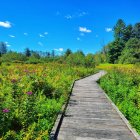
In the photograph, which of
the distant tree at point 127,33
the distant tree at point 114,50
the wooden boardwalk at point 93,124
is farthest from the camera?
the distant tree at point 127,33

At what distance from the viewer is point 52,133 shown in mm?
5277

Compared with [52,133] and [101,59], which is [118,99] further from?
[101,59]

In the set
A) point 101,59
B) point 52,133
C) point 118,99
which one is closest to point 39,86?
point 118,99

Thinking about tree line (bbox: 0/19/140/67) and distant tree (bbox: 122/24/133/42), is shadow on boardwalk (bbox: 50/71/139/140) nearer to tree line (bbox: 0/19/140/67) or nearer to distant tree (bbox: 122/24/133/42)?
tree line (bbox: 0/19/140/67)

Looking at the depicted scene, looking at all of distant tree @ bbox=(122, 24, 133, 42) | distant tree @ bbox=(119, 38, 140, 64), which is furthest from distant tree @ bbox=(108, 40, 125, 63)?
distant tree @ bbox=(119, 38, 140, 64)

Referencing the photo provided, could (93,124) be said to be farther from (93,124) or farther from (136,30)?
(136,30)

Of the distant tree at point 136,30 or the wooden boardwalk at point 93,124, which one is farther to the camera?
the distant tree at point 136,30

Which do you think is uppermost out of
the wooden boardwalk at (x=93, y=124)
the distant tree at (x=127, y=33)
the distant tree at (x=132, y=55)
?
the distant tree at (x=127, y=33)

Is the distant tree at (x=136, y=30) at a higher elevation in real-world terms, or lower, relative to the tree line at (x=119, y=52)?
higher

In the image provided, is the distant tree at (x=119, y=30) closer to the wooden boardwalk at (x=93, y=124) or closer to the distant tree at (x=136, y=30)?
the distant tree at (x=136, y=30)

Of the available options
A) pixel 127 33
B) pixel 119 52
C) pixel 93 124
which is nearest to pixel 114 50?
pixel 119 52

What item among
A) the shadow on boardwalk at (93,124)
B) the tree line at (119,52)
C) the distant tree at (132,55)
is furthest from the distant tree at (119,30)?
the shadow on boardwalk at (93,124)

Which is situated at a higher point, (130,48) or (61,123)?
(130,48)

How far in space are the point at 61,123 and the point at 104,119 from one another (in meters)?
1.29
